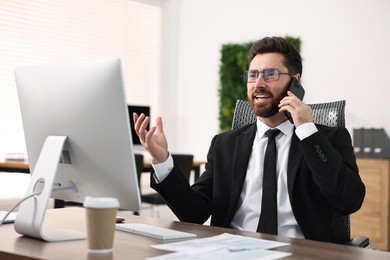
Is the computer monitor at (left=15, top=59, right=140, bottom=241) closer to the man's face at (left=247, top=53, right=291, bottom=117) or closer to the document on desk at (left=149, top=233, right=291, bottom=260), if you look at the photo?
the document on desk at (left=149, top=233, right=291, bottom=260)

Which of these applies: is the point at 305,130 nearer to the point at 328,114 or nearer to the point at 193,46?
the point at 328,114

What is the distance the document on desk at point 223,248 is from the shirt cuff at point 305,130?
19.2 inches

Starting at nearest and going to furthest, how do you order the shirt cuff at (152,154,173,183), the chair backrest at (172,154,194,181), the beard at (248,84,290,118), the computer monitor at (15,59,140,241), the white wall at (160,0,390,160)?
1. the computer monitor at (15,59,140,241)
2. the shirt cuff at (152,154,173,183)
3. the beard at (248,84,290,118)
4. the chair backrest at (172,154,194,181)
5. the white wall at (160,0,390,160)

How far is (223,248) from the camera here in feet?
4.66

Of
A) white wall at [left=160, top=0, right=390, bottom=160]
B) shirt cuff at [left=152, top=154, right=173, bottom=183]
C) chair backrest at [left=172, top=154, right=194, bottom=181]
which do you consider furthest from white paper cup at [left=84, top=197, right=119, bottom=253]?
white wall at [left=160, top=0, right=390, bottom=160]

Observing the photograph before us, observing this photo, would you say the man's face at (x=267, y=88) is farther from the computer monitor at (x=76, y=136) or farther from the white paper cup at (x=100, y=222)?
the white paper cup at (x=100, y=222)

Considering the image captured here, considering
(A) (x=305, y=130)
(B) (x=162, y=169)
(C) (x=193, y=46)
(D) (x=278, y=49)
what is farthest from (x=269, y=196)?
(C) (x=193, y=46)

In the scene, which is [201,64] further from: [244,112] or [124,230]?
[124,230]

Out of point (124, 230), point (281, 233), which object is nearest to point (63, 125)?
point (124, 230)

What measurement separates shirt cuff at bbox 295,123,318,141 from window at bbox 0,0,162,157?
13.8 feet

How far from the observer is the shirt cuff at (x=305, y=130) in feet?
6.36

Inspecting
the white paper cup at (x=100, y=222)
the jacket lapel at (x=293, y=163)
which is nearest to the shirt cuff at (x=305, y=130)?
the jacket lapel at (x=293, y=163)

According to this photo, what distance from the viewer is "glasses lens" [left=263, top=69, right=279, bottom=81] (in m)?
2.19

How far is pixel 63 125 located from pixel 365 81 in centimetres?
435
